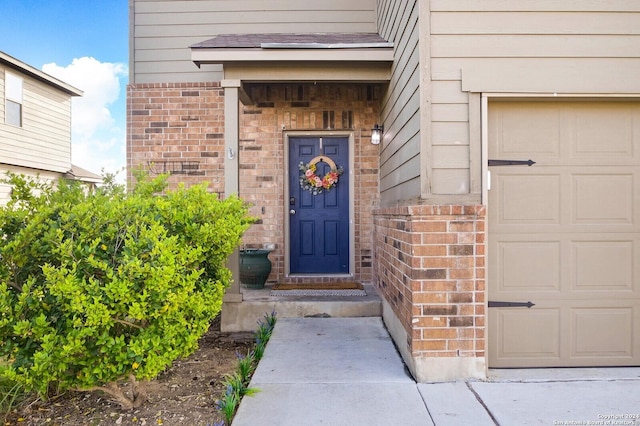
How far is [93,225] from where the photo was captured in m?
2.57

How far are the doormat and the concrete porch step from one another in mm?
172

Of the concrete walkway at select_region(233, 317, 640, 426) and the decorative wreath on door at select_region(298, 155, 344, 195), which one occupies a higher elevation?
the decorative wreath on door at select_region(298, 155, 344, 195)

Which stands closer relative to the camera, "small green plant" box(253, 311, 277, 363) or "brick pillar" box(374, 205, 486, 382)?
"brick pillar" box(374, 205, 486, 382)

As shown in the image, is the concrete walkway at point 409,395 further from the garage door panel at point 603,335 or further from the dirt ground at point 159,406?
the dirt ground at point 159,406

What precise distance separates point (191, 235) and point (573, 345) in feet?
9.15

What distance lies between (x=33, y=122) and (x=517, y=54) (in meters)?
→ 11.7

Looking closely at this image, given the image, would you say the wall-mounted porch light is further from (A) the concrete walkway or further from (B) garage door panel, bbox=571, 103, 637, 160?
(A) the concrete walkway

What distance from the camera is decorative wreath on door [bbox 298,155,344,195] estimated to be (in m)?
5.73

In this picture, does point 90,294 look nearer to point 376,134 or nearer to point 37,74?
point 376,134

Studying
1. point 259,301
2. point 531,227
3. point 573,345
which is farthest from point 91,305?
point 573,345

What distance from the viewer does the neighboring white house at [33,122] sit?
10141 millimetres

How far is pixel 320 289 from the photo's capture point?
5.19 m

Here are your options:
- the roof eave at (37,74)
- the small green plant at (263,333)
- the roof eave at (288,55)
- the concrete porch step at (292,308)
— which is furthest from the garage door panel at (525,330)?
the roof eave at (37,74)

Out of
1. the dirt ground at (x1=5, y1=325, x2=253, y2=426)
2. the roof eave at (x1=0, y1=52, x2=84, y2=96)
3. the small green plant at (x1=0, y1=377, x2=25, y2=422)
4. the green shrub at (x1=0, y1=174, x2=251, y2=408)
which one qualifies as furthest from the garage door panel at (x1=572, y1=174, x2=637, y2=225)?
the roof eave at (x1=0, y1=52, x2=84, y2=96)
